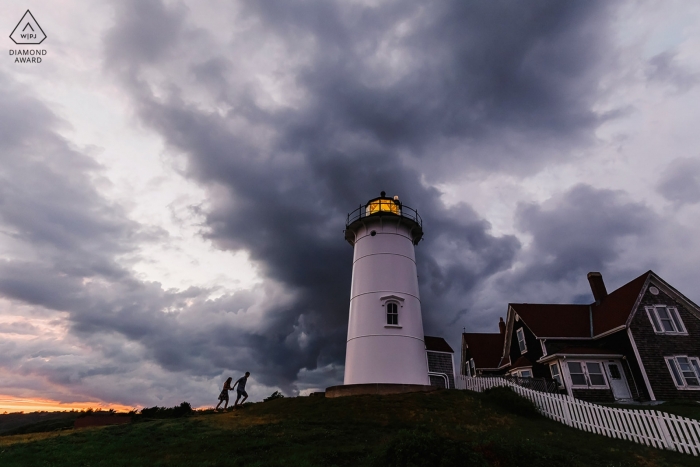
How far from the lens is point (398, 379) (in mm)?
21703

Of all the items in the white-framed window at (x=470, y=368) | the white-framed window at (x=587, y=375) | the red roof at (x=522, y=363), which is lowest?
the white-framed window at (x=587, y=375)

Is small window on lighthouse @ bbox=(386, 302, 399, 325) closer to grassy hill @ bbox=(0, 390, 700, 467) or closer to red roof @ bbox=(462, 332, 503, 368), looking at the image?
grassy hill @ bbox=(0, 390, 700, 467)

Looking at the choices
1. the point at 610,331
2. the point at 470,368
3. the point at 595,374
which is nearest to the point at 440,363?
the point at 470,368

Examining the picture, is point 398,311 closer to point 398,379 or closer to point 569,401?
point 398,379

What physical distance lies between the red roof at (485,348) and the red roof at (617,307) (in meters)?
10.3

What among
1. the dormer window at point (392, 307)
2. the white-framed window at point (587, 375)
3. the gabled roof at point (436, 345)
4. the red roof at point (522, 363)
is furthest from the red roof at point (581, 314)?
the dormer window at point (392, 307)

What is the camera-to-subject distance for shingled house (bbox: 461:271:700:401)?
72.0 feet

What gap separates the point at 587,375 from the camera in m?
23.0

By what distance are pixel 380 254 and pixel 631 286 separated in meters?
17.3

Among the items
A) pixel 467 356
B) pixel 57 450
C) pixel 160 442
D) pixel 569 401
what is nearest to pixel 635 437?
pixel 569 401

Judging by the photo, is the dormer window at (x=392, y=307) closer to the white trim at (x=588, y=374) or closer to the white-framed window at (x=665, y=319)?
the white trim at (x=588, y=374)

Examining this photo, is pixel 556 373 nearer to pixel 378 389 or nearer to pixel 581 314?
pixel 581 314

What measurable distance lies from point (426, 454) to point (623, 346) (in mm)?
22546

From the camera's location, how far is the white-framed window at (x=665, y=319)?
23.1 meters
